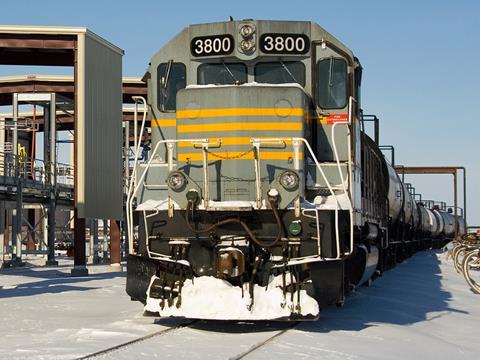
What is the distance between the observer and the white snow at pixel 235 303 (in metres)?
8.62

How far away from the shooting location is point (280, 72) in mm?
10094

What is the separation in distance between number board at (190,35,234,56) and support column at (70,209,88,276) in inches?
516

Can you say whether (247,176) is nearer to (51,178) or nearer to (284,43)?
(284,43)

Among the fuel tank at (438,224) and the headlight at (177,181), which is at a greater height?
the headlight at (177,181)

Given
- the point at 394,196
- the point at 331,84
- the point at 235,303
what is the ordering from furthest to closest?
the point at 394,196 < the point at 331,84 < the point at 235,303

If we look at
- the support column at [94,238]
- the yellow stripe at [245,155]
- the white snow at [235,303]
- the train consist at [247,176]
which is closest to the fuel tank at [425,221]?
the support column at [94,238]

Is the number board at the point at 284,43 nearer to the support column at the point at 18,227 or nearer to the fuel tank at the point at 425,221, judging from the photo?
the support column at the point at 18,227

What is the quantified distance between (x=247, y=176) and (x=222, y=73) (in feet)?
5.14

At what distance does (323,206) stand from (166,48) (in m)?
3.19

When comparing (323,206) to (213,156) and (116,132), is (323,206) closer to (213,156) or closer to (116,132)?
(213,156)

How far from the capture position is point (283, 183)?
8992mm

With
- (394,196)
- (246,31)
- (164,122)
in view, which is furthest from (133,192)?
(394,196)

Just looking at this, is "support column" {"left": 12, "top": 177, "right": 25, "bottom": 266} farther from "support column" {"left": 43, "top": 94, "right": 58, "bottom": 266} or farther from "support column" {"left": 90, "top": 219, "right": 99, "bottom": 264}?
"support column" {"left": 90, "top": 219, "right": 99, "bottom": 264}

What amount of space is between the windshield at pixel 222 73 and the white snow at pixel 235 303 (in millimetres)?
2703
